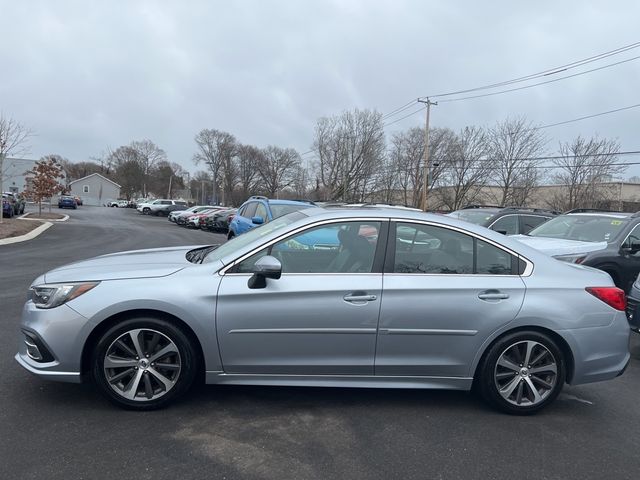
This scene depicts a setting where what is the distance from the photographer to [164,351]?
140 inches

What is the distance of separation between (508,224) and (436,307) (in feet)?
28.0

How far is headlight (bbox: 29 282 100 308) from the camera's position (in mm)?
3516

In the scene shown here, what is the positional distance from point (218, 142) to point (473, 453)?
101 metres

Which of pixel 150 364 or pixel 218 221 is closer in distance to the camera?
pixel 150 364

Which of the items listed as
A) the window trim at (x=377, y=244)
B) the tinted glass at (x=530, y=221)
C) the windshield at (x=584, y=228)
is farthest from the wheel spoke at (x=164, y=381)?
the tinted glass at (x=530, y=221)

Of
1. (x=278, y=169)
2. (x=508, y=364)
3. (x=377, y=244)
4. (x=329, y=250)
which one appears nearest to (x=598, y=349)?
(x=508, y=364)

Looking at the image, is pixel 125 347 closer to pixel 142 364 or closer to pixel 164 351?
pixel 142 364

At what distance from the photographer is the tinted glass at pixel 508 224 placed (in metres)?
11.3

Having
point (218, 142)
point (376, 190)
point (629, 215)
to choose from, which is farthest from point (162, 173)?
point (629, 215)

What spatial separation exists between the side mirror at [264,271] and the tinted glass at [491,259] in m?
1.63

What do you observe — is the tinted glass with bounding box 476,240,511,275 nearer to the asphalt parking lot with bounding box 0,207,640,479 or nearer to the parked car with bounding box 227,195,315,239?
the asphalt parking lot with bounding box 0,207,640,479

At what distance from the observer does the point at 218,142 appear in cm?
9950

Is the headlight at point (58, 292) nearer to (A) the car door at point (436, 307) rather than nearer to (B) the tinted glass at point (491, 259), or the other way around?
(A) the car door at point (436, 307)

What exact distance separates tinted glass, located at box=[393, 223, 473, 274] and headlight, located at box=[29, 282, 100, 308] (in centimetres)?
235
